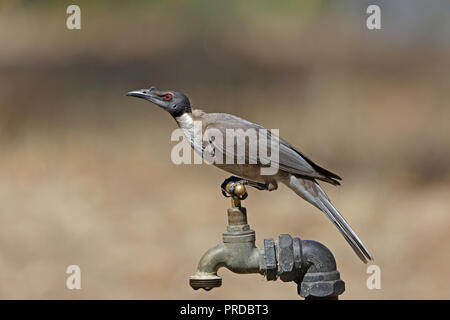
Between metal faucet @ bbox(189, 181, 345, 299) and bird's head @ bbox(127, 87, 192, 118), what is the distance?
33 cm

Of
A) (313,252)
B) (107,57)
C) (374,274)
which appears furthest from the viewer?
(107,57)

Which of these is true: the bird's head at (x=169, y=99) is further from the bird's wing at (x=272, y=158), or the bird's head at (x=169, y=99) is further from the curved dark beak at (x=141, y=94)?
the bird's wing at (x=272, y=158)

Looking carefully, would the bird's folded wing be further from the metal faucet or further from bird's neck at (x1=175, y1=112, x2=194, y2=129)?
the metal faucet

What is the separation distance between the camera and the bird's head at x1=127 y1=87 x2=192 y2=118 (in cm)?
222

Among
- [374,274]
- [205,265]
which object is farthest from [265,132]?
[374,274]

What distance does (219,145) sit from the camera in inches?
92.4

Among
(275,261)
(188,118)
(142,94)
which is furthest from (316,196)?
(142,94)

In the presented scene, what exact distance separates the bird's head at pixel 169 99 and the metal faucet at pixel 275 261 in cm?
33

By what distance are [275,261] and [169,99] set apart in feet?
1.98

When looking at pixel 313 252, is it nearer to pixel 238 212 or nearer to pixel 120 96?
pixel 238 212

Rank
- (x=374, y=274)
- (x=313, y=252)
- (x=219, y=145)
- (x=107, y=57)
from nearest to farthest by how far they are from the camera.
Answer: (x=313, y=252), (x=219, y=145), (x=374, y=274), (x=107, y=57)

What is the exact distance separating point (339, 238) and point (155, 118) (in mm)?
1240

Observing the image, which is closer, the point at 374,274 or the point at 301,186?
the point at 301,186

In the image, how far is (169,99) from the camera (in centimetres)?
226
